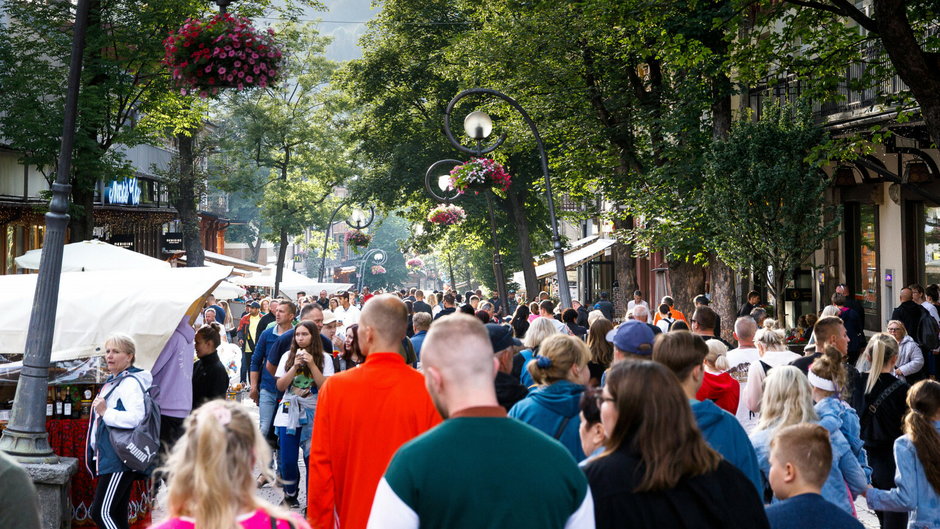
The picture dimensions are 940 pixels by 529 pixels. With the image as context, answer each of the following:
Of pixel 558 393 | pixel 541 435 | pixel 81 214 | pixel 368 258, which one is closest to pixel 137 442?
pixel 558 393

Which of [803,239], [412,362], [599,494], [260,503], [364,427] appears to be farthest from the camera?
[803,239]

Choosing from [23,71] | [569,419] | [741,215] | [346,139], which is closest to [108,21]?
[23,71]

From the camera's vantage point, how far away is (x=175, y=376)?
1001 cm

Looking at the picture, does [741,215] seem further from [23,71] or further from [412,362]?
[23,71]

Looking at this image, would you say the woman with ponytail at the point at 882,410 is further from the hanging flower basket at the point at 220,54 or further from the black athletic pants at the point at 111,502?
→ the hanging flower basket at the point at 220,54

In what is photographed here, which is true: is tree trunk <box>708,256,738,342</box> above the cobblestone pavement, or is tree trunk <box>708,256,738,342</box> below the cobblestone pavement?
above

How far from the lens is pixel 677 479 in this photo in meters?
3.63

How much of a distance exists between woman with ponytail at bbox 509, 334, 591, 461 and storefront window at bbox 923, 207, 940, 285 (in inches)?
667

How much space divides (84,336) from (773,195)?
1078 cm

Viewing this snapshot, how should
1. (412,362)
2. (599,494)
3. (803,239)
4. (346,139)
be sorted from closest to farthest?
(599,494) → (412,362) → (803,239) → (346,139)

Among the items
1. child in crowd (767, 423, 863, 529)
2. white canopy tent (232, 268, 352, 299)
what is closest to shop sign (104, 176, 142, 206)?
white canopy tent (232, 268, 352, 299)

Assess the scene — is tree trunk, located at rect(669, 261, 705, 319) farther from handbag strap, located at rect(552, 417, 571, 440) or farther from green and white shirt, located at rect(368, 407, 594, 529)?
green and white shirt, located at rect(368, 407, 594, 529)

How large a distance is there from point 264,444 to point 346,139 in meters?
41.4

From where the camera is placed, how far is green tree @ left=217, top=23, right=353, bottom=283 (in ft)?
159
